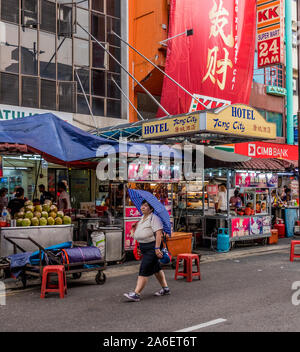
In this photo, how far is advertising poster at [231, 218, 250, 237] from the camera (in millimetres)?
14500

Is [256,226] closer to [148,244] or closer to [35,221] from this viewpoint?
[35,221]

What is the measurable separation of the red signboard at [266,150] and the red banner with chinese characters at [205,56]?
5079 mm

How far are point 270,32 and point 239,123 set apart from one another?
988cm

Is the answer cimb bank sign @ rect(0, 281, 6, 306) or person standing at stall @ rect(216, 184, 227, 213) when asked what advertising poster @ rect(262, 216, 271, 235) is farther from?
cimb bank sign @ rect(0, 281, 6, 306)

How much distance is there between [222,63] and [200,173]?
5513 millimetres

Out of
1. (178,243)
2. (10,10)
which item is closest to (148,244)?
(178,243)

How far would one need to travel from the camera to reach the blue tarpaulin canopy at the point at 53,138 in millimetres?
10484

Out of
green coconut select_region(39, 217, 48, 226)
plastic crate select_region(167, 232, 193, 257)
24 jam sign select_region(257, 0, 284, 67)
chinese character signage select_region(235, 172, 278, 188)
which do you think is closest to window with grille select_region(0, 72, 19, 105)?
green coconut select_region(39, 217, 48, 226)

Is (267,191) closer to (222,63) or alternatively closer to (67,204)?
(222,63)

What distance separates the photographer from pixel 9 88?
15922mm

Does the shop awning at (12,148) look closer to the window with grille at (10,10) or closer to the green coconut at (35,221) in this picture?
the green coconut at (35,221)

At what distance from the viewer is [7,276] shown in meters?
9.62

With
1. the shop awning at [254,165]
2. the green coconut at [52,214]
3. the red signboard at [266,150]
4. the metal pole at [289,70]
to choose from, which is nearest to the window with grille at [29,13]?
the shop awning at [254,165]
